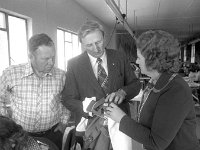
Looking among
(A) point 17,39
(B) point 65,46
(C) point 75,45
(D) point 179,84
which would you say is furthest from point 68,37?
(D) point 179,84

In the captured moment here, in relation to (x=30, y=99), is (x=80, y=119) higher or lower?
lower

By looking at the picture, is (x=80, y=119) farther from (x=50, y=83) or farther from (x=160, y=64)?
(x=160, y=64)

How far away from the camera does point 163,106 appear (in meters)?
1.12

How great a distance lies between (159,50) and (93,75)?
0.58m

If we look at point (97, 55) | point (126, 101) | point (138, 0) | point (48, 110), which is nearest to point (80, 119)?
point (48, 110)

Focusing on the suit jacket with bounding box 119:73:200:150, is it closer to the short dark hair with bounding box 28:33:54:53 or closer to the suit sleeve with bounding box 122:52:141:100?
the suit sleeve with bounding box 122:52:141:100

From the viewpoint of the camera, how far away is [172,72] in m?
1.26

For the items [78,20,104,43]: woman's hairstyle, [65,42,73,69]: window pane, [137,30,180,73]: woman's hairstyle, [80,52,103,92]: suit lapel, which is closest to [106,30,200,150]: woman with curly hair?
[137,30,180,73]: woman's hairstyle

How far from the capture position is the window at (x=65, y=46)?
6.89 meters

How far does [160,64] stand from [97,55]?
57cm

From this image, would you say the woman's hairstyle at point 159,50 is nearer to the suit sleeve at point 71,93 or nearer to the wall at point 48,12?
the suit sleeve at point 71,93

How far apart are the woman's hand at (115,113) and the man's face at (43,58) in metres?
0.55

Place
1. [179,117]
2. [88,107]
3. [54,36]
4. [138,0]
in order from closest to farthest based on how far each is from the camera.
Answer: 1. [179,117]
2. [88,107]
3. [54,36]
4. [138,0]

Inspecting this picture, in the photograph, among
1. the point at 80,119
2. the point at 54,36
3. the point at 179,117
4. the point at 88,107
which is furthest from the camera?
the point at 54,36
